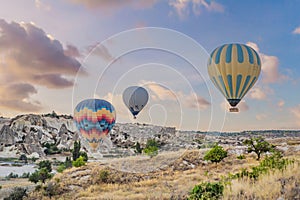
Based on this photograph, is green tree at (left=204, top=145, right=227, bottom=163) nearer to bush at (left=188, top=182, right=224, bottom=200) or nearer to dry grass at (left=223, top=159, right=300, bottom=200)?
dry grass at (left=223, top=159, right=300, bottom=200)

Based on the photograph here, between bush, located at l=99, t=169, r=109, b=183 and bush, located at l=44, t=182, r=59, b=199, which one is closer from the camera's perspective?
bush, located at l=44, t=182, r=59, b=199

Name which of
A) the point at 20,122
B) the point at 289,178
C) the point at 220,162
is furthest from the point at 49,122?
the point at 289,178

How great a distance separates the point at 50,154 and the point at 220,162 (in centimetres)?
4690

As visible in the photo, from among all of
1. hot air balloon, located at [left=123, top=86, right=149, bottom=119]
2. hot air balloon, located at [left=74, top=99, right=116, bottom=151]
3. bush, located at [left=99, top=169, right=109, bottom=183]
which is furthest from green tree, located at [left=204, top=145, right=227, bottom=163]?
hot air balloon, located at [left=123, top=86, right=149, bottom=119]

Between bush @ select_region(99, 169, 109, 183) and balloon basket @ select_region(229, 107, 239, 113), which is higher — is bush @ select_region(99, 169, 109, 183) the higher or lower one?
the lower one

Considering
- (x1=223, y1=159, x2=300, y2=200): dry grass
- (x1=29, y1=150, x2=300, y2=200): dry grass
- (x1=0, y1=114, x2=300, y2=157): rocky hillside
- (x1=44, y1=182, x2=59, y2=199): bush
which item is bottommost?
(x1=44, y1=182, x2=59, y2=199): bush

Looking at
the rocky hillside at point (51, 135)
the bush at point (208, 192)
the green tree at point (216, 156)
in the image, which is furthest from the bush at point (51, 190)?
the rocky hillside at point (51, 135)

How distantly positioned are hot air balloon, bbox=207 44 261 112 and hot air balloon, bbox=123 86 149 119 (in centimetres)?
1398

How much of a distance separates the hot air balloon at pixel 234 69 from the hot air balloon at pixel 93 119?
12.4 meters

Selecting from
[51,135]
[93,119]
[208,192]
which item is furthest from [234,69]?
[51,135]

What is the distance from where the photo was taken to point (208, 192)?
31.3 ft

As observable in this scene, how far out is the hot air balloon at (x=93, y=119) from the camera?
28.9m

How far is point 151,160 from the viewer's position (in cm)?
2845

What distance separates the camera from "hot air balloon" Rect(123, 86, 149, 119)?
111 feet
